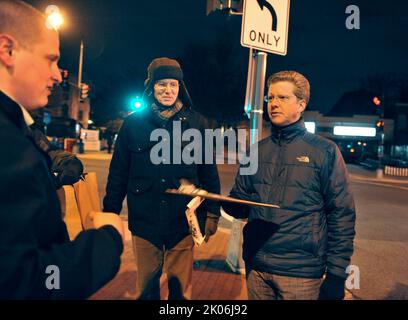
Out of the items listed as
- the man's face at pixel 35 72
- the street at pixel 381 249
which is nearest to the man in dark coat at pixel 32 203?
the man's face at pixel 35 72

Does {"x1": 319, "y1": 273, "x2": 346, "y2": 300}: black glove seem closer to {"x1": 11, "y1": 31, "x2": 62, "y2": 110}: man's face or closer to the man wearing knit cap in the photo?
the man wearing knit cap

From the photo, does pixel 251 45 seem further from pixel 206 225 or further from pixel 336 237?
pixel 336 237

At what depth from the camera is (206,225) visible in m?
3.15

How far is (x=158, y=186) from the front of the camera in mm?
2988

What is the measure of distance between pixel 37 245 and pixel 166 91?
2.06m

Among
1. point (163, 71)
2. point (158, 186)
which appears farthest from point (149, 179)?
point (163, 71)

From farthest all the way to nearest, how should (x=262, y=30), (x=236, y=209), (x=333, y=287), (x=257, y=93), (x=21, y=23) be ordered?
1. (x=257, y=93)
2. (x=262, y=30)
3. (x=236, y=209)
4. (x=333, y=287)
5. (x=21, y=23)

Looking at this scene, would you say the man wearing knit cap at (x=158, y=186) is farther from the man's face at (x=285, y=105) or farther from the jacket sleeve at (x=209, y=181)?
the man's face at (x=285, y=105)

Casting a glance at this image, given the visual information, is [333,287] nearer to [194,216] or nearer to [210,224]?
[194,216]

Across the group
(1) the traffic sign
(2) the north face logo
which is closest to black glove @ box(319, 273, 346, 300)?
(2) the north face logo

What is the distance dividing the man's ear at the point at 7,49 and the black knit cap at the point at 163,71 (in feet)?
5.85

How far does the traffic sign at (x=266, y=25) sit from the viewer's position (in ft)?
12.9

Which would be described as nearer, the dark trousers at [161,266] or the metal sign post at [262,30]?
the dark trousers at [161,266]

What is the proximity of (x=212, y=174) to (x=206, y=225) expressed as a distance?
42 centimetres
